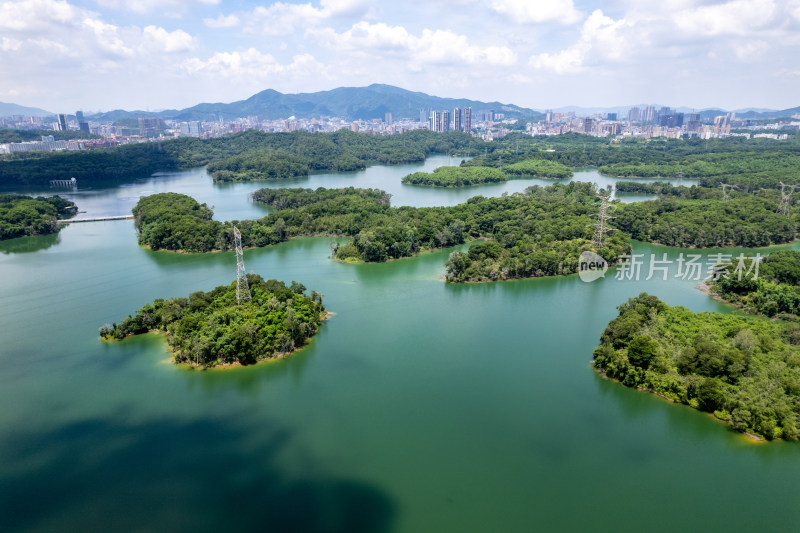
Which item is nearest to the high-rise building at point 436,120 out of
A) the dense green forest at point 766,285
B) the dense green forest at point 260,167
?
the dense green forest at point 260,167

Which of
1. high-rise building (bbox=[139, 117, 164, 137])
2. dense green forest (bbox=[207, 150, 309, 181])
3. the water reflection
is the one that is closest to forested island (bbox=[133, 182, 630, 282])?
the water reflection

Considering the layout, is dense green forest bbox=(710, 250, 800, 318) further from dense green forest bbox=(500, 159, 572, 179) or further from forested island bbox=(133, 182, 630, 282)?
dense green forest bbox=(500, 159, 572, 179)

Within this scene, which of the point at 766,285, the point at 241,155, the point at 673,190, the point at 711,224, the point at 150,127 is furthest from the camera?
the point at 150,127

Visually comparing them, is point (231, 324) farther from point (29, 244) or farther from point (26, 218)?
→ point (26, 218)

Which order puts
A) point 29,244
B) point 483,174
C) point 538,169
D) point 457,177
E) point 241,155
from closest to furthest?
point 29,244 → point 457,177 → point 483,174 → point 538,169 → point 241,155

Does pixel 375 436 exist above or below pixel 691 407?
below

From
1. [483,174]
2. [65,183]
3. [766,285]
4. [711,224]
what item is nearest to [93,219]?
[65,183]

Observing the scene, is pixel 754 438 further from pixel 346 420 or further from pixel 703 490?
pixel 346 420
